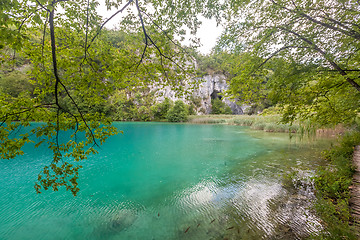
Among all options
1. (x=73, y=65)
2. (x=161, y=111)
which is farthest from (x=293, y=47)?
(x=161, y=111)

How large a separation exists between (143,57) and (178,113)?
140 ft

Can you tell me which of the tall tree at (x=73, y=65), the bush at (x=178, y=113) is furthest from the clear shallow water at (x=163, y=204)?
the bush at (x=178, y=113)

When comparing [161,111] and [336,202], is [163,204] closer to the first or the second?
[336,202]

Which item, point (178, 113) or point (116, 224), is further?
point (178, 113)

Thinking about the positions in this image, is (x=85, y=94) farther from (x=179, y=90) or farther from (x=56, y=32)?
(x=179, y=90)

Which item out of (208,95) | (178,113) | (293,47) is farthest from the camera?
(208,95)

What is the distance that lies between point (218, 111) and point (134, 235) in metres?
61.0

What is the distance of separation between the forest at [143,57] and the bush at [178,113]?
131 ft

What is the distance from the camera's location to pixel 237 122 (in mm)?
32719

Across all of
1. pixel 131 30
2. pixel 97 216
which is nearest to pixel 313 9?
pixel 131 30

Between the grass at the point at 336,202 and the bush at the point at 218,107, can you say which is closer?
the grass at the point at 336,202

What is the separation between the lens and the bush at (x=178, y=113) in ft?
148

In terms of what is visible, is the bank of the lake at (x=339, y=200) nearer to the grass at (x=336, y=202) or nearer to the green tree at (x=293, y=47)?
the grass at (x=336, y=202)

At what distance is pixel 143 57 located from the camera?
146 inches
